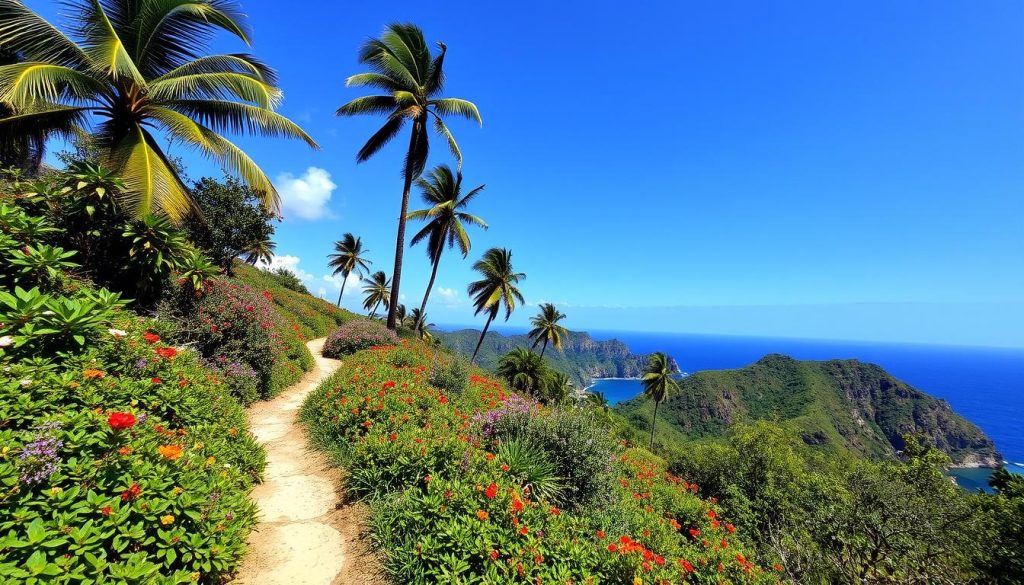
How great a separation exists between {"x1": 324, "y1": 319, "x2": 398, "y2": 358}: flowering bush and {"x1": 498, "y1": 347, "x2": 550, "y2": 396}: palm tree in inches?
408

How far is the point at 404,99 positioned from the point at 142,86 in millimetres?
8844

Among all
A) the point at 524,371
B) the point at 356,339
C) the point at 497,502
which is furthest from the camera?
the point at 524,371

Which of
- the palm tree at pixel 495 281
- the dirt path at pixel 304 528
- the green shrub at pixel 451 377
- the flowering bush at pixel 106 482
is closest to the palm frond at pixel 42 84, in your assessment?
the flowering bush at pixel 106 482

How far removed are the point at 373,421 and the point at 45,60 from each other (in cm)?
994

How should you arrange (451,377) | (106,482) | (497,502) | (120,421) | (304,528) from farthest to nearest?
1. (451,377)
2. (304,528)
3. (497,502)
4. (120,421)
5. (106,482)

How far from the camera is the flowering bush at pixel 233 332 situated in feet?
25.6

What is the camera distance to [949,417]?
3467 inches

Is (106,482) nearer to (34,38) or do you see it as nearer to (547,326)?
(34,38)

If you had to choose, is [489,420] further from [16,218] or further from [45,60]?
[45,60]

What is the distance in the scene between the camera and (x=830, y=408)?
83875 millimetres

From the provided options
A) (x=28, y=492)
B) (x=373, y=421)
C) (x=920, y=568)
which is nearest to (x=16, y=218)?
(x=28, y=492)

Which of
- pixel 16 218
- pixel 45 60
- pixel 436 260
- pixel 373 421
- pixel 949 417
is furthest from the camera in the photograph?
pixel 949 417

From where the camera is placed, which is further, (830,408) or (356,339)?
(830,408)

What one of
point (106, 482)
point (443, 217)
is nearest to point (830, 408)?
point (443, 217)
